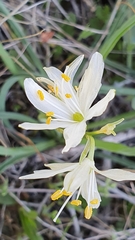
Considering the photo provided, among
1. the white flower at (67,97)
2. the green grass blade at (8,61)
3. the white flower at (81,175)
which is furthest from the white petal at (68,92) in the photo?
the green grass blade at (8,61)

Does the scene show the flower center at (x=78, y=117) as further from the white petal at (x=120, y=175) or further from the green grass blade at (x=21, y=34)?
the green grass blade at (x=21, y=34)

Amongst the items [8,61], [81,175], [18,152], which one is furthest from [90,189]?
[8,61]

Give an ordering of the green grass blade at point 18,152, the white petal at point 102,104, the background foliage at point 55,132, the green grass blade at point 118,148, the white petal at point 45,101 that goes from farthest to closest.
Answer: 1. the background foliage at point 55,132
2. the green grass blade at point 18,152
3. the green grass blade at point 118,148
4. the white petal at point 45,101
5. the white petal at point 102,104

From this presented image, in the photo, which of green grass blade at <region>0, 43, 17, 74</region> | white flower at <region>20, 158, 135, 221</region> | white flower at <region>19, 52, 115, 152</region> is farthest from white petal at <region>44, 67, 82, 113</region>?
green grass blade at <region>0, 43, 17, 74</region>

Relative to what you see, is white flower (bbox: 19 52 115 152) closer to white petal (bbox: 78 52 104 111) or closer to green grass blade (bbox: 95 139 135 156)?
white petal (bbox: 78 52 104 111)

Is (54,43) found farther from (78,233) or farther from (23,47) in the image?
(78,233)

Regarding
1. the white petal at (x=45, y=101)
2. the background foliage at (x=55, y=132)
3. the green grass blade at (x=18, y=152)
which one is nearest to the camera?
the white petal at (x=45, y=101)
